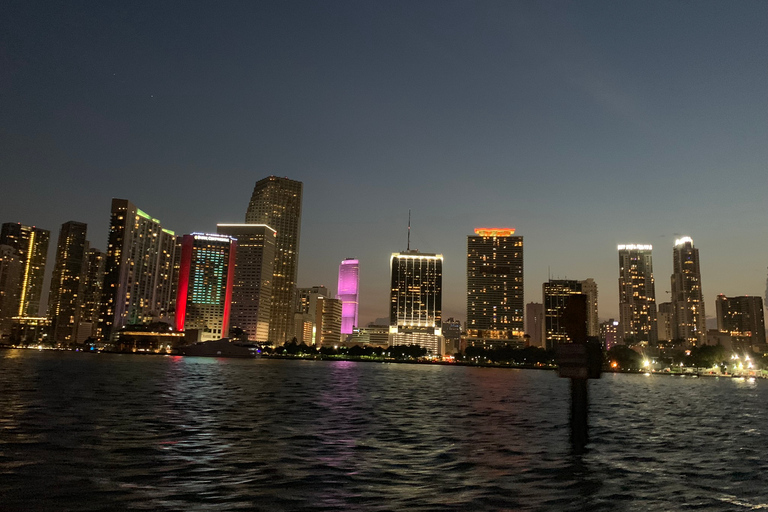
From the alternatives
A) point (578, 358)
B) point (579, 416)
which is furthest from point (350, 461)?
point (579, 416)

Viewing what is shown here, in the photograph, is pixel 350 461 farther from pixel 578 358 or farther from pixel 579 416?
pixel 579 416

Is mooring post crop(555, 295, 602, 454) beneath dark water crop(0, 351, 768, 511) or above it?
above

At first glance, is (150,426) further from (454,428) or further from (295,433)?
(454,428)

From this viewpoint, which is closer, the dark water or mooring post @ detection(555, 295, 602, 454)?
the dark water

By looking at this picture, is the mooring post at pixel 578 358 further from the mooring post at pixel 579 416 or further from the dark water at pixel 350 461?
the dark water at pixel 350 461

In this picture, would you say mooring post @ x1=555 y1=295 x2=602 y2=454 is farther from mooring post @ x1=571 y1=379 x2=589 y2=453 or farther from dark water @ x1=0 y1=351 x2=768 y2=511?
→ dark water @ x1=0 y1=351 x2=768 y2=511

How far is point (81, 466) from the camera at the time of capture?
2395 cm

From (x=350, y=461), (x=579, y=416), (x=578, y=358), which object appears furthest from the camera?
(x=579, y=416)

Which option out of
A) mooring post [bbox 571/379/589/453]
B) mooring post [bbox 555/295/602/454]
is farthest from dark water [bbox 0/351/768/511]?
mooring post [bbox 555/295/602/454]

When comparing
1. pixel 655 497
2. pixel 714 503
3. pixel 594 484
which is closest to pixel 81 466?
pixel 594 484

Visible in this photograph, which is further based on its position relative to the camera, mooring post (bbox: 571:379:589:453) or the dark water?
mooring post (bbox: 571:379:589:453)

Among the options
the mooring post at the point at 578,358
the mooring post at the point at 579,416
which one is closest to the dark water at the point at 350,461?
the mooring post at the point at 579,416

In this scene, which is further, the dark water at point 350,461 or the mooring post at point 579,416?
the mooring post at point 579,416

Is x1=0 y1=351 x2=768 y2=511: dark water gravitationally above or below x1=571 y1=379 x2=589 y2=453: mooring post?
below
